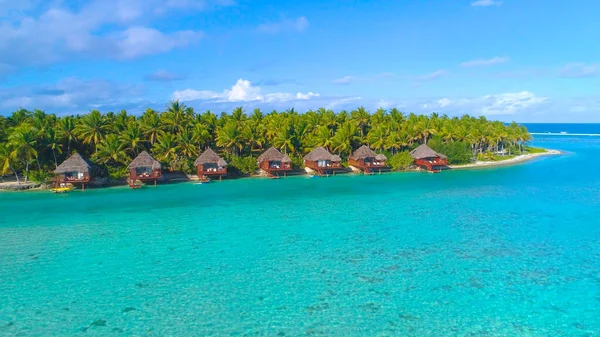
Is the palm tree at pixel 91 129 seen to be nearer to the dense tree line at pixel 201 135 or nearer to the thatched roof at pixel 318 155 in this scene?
the dense tree line at pixel 201 135

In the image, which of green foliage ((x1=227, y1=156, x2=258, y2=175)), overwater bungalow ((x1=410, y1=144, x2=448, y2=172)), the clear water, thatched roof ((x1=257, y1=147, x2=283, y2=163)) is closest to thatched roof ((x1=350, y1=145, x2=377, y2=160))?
overwater bungalow ((x1=410, y1=144, x2=448, y2=172))

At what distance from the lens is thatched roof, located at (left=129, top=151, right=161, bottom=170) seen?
119 ft

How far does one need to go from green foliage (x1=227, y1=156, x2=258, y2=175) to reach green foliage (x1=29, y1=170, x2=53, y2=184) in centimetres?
1559

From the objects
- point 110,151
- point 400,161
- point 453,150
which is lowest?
point 400,161

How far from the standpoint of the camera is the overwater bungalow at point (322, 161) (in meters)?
42.6

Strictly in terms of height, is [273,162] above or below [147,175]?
above

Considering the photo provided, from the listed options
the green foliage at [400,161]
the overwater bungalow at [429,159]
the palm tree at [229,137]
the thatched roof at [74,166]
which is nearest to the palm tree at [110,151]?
the thatched roof at [74,166]

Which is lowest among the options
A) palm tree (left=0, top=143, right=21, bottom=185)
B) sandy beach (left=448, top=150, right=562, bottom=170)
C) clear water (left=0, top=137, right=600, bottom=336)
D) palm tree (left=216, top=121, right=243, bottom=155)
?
clear water (left=0, top=137, right=600, bottom=336)

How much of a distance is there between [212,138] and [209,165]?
540cm

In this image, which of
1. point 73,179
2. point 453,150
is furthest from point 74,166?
point 453,150

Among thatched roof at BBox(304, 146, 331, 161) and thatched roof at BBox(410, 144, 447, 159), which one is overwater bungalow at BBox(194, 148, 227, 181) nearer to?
thatched roof at BBox(304, 146, 331, 161)

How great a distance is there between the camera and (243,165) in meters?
41.3

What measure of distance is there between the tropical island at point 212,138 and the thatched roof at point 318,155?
1371 millimetres

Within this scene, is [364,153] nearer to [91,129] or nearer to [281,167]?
[281,167]
